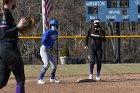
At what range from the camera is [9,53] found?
7.02 m

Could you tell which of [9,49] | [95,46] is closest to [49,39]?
[95,46]

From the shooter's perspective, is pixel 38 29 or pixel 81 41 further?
pixel 38 29

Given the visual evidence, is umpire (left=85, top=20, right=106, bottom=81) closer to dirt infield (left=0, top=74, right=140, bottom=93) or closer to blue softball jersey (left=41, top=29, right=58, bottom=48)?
dirt infield (left=0, top=74, right=140, bottom=93)

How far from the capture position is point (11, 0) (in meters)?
7.05

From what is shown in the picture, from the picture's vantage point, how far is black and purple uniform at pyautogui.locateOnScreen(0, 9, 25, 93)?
702 centimetres

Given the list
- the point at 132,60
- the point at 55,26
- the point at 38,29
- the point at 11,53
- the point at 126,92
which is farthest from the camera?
the point at 38,29

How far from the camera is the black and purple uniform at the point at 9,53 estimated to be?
23.0ft

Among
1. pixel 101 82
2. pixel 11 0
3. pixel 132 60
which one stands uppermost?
pixel 11 0

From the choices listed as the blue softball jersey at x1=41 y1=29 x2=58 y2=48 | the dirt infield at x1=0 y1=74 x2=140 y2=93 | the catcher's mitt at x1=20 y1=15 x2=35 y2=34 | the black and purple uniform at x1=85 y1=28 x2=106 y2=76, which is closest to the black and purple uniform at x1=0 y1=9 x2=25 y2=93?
the catcher's mitt at x1=20 y1=15 x2=35 y2=34

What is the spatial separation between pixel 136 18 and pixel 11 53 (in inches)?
635

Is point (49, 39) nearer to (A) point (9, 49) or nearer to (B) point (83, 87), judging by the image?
(B) point (83, 87)

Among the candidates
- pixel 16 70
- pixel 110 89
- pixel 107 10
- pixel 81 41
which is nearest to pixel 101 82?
pixel 110 89

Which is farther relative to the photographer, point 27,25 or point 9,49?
point 9,49

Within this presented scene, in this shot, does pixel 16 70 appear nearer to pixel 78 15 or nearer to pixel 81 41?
pixel 81 41
